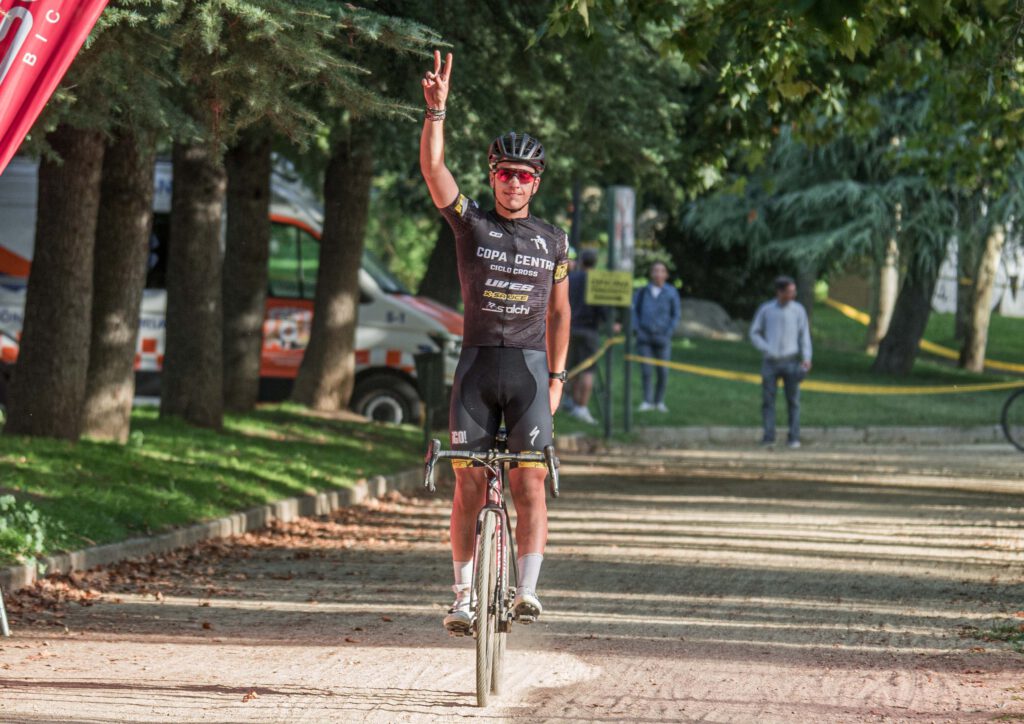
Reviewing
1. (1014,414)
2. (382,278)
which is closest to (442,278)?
(382,278)

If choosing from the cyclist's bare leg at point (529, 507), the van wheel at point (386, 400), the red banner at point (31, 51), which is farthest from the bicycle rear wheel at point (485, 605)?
the van wheel at point (386, 400)

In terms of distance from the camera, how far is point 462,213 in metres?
7.11

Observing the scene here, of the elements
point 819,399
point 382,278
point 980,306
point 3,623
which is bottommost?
point 3,623

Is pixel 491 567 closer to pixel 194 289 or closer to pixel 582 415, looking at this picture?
pixel 194 289

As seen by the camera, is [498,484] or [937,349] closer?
[498,484]

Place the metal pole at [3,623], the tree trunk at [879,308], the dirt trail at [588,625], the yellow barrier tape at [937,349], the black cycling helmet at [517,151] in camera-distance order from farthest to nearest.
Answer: the tree trunk at [879,308] < the yellow barrier tape at [937,349] < the metal pole at [3,623] < the black cycling helmet at [517,151] < the dirt trail at [588,625]

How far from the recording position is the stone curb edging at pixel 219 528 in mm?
9836

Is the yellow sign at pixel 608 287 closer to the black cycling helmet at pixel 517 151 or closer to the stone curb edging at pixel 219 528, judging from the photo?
the stone curb edging at pixel 219 528

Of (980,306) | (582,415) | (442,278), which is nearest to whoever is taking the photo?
(582,415)

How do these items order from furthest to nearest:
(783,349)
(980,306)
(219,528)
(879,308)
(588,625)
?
(879,308) < (980,306) < (783,349) < (219,528) < (588,625)

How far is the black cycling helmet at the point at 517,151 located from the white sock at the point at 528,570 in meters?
1.56

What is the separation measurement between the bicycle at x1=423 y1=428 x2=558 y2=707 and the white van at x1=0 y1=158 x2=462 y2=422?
13.7 metres

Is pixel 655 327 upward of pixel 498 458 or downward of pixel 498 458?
upward

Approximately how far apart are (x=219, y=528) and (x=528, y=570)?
5.69m
